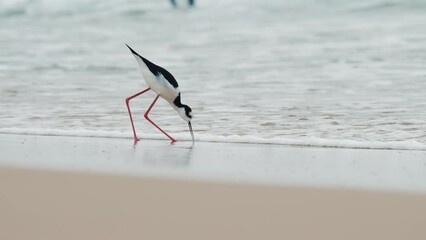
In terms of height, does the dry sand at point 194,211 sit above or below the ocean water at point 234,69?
above

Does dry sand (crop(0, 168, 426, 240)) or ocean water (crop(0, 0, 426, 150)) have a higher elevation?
dry sand (crop(0, 168, 426, 240))

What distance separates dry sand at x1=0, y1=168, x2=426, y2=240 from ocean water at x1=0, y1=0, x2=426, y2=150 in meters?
1.31

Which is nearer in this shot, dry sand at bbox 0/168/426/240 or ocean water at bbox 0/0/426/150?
dry sand at bbox 0/168/426/240

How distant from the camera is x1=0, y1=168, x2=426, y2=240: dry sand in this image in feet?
9.91

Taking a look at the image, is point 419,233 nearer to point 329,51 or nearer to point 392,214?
point 392,214

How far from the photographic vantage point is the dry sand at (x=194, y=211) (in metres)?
3.02

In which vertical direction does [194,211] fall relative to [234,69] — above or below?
above

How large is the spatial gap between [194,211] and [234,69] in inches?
220

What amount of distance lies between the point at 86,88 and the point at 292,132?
2677 millimetres

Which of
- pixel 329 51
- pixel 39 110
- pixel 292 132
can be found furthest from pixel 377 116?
pixel 329 51

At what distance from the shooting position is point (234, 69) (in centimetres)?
883

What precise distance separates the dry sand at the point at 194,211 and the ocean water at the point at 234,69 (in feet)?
4.28

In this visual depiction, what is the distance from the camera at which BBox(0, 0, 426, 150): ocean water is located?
18.2ft

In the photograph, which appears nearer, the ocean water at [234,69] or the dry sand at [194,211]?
the dry sand at [194,211]
